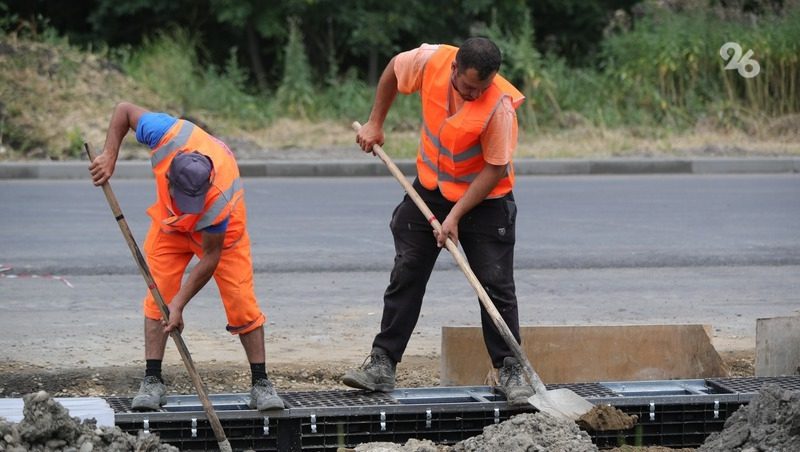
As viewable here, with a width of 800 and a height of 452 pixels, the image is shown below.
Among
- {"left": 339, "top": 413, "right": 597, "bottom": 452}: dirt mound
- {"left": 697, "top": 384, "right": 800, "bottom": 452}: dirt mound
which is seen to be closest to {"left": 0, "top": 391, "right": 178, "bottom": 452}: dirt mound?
{"left": 339, "top": 413, "right": 597, "bottom": 452}: dirt mound

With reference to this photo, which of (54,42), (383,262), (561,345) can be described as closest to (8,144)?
(54,42)

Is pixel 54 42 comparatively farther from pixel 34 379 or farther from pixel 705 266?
pixel 34 379

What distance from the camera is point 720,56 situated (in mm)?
17500

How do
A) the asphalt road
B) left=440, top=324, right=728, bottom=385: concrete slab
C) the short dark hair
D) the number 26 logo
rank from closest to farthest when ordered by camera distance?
the short dark hair < left=440, top=324, right=728, bottom=385: concrete slab < the asphalt road < the number 26 logo

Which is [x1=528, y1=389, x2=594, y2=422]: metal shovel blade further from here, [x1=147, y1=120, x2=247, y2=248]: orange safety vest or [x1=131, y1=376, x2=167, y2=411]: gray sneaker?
[x1=131, y1=376, x2=167, y2=411]: gray sneaker

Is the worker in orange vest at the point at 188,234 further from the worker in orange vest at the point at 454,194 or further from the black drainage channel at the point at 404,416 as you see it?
the worker in orange vest at the point at 454,194

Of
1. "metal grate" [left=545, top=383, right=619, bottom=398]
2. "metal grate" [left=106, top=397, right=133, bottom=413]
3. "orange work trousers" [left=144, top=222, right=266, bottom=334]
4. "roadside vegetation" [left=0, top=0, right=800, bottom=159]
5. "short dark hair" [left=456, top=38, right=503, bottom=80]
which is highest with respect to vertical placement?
"roadside vegetation" [left=0, top=0, right=800, bottom=159]

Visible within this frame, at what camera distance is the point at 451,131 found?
5.29 meters

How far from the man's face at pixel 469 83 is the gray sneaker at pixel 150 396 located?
65.4 inches

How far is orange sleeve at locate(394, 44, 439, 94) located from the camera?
17.8 feet

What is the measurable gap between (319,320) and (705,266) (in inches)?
130

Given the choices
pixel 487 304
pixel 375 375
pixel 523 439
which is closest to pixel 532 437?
pixel 523 439

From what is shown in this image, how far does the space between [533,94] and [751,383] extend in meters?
13.3

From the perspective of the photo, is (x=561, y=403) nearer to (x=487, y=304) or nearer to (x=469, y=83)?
(x=487, y=304)
